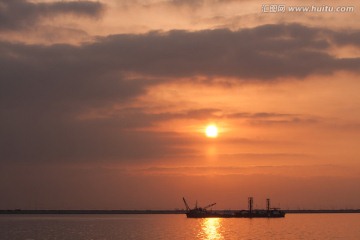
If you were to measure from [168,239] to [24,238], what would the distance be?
41.9 metres

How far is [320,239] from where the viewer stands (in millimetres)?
167250

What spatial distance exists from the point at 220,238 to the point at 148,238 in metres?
21.2

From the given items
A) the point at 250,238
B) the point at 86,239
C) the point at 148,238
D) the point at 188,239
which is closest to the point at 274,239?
the point at 250,238

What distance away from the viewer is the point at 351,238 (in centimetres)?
17338

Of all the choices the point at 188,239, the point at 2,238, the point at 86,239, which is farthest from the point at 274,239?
the point at 2,238

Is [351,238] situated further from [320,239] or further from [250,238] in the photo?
[250,238]

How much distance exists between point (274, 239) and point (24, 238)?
7200cm

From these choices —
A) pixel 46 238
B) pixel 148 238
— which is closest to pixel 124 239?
pixel 148 238

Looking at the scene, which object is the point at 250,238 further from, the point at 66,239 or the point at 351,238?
the point at 66,239

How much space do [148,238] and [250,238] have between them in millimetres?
29825

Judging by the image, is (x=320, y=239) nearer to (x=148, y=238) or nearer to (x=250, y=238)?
(x=250, y=238)

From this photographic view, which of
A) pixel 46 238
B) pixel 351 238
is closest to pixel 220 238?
pixel 351 238

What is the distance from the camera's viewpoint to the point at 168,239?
170 metres

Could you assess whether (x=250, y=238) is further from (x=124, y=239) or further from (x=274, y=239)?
(x=124, y=239)
